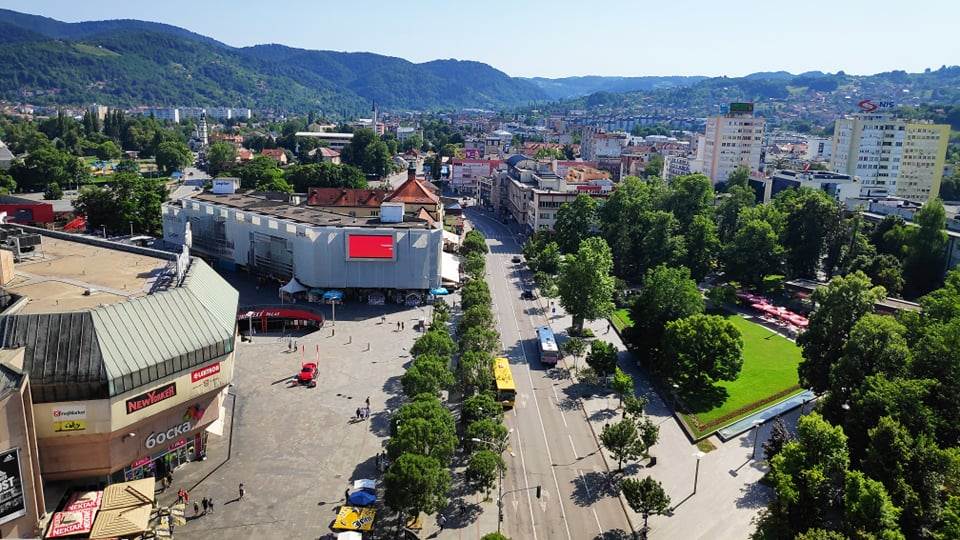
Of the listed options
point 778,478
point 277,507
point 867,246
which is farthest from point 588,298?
point 867,246

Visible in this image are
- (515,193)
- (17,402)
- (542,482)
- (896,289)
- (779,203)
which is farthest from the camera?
(515,193)

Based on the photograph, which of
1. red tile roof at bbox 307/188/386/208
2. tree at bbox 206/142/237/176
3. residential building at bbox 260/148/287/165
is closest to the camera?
red tile roof at bbox 307/188/386/208

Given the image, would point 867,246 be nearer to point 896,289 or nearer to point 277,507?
point 896,289

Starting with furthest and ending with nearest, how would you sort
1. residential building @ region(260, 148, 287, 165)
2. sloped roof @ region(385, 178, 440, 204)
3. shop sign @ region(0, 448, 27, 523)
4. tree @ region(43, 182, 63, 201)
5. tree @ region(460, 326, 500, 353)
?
residential building @ region(260, 148, 287, 165), tree @ region(43, 182, 63, 201), sloped roof @ region(385, 178, 440, 204), tree @ region(460, 326, 500, 353), shop sign @ region(0, 448, 27, 523)

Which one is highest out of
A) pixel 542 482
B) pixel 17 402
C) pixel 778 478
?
pixel 17 402

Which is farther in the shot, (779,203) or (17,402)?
(779,203)

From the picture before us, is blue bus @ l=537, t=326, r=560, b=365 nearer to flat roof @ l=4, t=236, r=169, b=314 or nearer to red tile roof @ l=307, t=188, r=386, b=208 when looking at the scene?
flat roof @ l=4, t=236, r=169, b=314

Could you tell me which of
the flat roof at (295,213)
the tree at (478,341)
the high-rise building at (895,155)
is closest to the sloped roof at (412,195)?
the flat roof at (295,213)

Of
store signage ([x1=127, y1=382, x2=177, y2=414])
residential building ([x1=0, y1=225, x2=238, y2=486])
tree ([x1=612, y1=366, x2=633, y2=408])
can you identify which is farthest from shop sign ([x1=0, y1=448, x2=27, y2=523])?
tree ([x1=612, y1=366, x2=633, y2=408])
